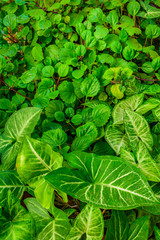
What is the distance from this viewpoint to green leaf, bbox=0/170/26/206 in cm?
80

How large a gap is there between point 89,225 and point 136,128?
18.4 inches

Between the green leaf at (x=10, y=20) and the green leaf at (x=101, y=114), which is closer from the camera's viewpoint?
the green leaf at (x=101, y=114)

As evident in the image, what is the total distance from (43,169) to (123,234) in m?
0.38

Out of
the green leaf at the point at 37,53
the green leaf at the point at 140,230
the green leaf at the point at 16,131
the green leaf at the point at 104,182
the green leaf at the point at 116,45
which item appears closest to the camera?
the green leaf at the point at 104,182

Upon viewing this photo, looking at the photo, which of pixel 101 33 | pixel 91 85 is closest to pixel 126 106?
pixel 91 85

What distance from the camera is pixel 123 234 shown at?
0.72 m

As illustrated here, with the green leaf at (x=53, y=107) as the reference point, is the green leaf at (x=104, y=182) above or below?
above

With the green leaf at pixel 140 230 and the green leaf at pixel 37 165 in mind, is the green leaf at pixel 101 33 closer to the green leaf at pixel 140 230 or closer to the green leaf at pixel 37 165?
the green leaf at pixel 37 165

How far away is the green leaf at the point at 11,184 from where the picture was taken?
795mm

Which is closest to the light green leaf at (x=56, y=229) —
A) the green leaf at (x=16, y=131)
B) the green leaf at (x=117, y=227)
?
the green leaf at (x=117, y=227)

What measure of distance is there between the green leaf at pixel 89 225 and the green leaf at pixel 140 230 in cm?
15

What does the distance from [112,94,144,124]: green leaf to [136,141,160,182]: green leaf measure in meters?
0.25

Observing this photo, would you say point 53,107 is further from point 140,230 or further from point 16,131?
point 140,230

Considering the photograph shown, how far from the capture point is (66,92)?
3.74 feet
